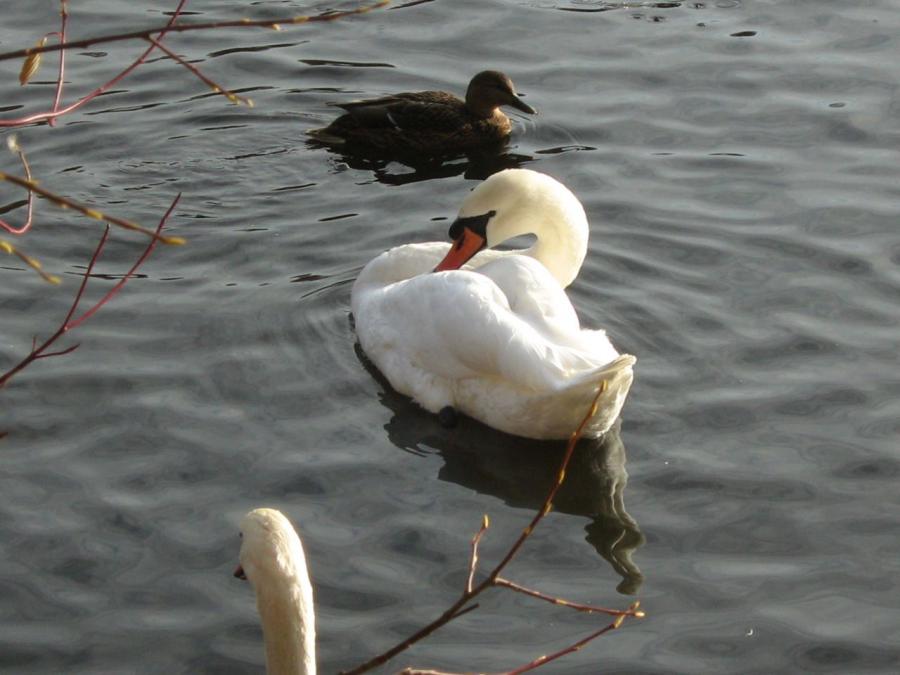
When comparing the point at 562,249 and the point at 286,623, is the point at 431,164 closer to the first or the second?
the point at 562,249

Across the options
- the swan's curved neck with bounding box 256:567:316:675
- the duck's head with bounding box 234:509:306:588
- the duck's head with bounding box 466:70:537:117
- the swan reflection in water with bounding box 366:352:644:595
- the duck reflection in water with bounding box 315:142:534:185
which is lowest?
the swan reflection in water with bounding box 366:352:644:595

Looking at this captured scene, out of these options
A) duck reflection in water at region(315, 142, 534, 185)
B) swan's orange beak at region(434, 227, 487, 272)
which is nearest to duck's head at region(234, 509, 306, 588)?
swan's orange beak at region(434, 227, 487, 272)

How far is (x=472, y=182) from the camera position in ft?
34.2

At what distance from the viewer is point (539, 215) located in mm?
8391

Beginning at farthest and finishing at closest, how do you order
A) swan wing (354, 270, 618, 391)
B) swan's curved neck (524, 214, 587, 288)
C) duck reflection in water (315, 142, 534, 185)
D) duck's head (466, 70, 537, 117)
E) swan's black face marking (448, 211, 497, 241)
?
duck's head (466, 70, 537, 117)
duck reflection in water (315, 142, 534, 185)
swan's black face marking (448, 211, 497, 241)
swan's curved neck (524, 214, 587, 288)
swan wing (354, 270, 618, 391)

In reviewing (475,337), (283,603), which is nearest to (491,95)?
(475,337)

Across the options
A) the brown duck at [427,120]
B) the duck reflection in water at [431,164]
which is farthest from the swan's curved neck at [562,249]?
the brown duck at [427,120]

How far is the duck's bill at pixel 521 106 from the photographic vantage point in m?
10.9

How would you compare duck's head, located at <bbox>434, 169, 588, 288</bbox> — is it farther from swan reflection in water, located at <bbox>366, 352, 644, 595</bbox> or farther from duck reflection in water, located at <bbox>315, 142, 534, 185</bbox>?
duck reflection in water, located at <bbox>315, 142, 534, 185</bbox>

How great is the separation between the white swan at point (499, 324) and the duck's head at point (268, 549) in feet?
6.95

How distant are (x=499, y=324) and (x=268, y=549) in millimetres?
2600

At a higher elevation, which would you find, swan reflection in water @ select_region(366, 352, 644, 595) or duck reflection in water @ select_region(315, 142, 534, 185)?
duck reflection in water @ select_region(315, 142, 534, 185)

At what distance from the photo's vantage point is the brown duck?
35.1 feet

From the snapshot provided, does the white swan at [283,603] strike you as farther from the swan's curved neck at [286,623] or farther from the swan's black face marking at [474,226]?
the swan's black face marking at [474,226]
